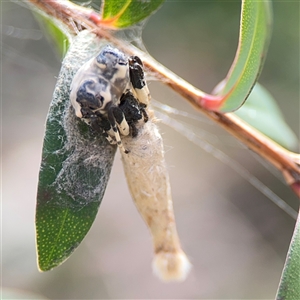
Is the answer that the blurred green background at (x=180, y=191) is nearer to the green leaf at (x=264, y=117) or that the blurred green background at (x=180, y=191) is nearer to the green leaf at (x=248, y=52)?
the green leaf at (x=264, y=117)

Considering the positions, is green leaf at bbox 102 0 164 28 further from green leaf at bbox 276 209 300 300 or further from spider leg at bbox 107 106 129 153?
green leaf at bbox 276 209 300 300

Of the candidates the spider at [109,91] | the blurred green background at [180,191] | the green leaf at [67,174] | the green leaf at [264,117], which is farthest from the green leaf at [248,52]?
the blurred green background at [180,191]

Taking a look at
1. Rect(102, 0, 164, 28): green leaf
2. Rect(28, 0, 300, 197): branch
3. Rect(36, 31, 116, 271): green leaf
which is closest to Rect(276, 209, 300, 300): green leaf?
Rect(28, 0, 300, 197): branch

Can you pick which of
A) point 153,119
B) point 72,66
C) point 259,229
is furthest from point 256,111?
point 259,229

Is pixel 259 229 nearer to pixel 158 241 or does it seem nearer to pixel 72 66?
pixel 158 241

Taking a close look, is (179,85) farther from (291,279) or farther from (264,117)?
(264,117)

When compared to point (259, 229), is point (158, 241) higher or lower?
higher
